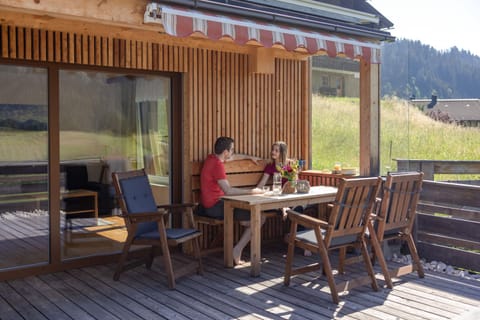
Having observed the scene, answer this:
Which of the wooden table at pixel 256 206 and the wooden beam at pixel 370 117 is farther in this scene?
the wooden beam at pixel 370 117

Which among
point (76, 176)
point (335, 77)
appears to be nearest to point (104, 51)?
point (76, 176)

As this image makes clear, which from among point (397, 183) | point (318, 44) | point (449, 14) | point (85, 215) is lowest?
point (85, 215)

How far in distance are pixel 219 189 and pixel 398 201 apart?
1917 mm

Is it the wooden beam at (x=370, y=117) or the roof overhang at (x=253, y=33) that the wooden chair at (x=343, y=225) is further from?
the wooden beam at (x=370, y=117)

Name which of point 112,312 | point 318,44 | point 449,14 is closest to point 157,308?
point 112,312

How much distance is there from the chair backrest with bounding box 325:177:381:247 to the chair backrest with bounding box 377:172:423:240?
0.25m

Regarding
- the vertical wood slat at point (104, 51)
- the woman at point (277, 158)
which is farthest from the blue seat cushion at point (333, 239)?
the vertical wood slat at point (104, 51)

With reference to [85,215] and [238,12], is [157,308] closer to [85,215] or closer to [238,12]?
[85,215]

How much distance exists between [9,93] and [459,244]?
4749 mm

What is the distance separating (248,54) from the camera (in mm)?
6793

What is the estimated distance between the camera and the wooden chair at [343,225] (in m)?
4.54

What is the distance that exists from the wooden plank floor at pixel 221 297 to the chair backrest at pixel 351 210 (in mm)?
529

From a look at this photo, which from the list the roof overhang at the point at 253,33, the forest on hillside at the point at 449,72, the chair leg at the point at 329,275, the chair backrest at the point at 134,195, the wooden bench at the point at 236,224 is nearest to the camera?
the roof overhang at the point at 253,33

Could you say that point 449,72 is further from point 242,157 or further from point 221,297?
point 221,297
